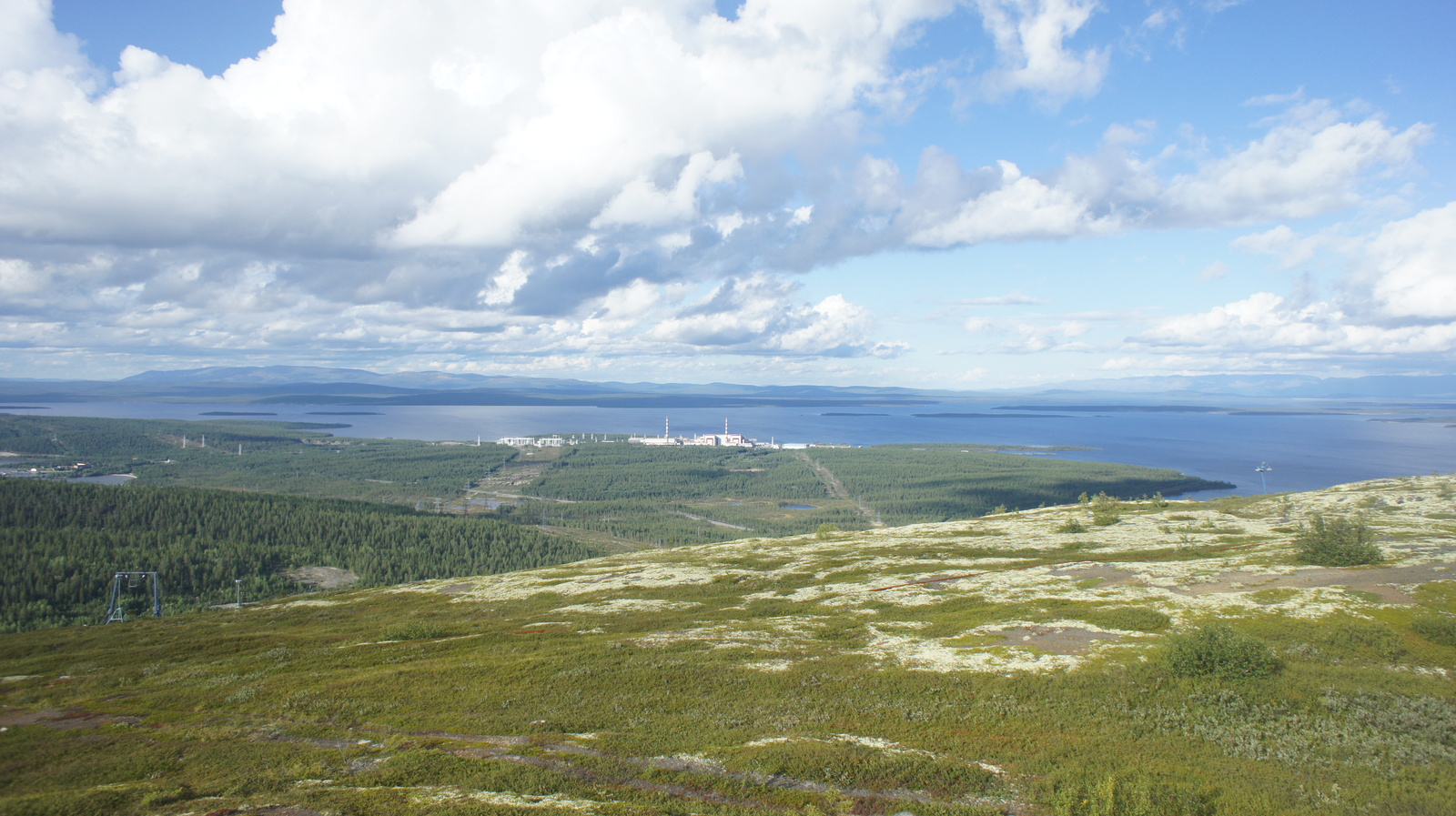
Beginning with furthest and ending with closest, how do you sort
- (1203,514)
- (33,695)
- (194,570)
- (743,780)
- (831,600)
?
(194,570), (1203,514), (831,600), (33,695), (743,780)

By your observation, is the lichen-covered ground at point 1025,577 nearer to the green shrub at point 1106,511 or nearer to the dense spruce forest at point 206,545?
the green shrub at point 1106,511

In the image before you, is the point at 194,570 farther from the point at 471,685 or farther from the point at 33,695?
the point at 471,685

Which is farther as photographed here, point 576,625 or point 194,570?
point 194,570

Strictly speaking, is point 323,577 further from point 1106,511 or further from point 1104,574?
point 1106,511

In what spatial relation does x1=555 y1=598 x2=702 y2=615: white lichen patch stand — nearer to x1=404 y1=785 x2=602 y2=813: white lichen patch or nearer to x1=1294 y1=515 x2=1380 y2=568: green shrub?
x1=404 y1=785 x2=602 y2=813: white lichen patch

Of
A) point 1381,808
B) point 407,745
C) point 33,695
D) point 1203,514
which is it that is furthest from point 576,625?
point 1203,514


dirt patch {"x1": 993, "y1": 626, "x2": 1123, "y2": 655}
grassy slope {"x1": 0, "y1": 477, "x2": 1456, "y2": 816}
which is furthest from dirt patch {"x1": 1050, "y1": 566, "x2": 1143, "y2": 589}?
dirt patch {"x1": 993, "y1": 626, "x2": 1123, "y2": 655}

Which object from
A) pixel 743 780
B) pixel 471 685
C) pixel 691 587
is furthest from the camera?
pixel 691 587
